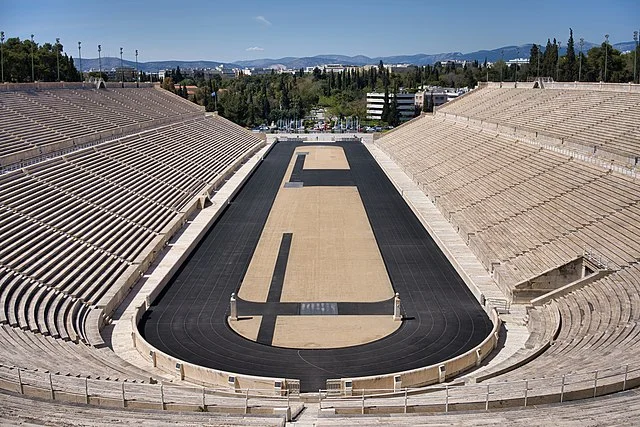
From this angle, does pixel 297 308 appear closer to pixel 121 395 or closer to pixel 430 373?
pixel 430 373

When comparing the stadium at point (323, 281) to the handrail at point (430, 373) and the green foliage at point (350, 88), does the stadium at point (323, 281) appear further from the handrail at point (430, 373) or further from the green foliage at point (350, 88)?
the green foliage at point (350, 88)

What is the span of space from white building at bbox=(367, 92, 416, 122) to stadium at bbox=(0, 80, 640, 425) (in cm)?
5953

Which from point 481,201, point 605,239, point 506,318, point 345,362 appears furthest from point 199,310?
point 481,201

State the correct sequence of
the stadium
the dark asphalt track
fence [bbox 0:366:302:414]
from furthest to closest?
the dark asphalt track → the stadium → fence [bbox 0:366:302:414]

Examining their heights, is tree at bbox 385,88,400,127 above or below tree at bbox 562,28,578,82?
below

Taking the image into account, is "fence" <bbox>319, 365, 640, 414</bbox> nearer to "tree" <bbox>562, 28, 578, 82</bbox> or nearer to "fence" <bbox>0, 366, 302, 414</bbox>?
"fence" <bbox>0, 366, 302, 414</bbox>

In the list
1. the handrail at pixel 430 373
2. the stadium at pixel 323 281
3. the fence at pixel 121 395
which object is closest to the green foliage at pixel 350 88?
the stadium at pixel 323 281

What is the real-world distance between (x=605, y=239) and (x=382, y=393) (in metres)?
12.3

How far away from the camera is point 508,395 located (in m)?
11.7

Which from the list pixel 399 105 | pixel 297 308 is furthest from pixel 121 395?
pixel 399 105

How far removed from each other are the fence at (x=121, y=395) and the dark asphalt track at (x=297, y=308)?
4.34 m

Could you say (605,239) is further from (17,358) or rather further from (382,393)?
(17,358)

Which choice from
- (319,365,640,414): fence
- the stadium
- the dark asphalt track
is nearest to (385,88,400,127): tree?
the stadium

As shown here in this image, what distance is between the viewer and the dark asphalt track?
1758 centimetres
